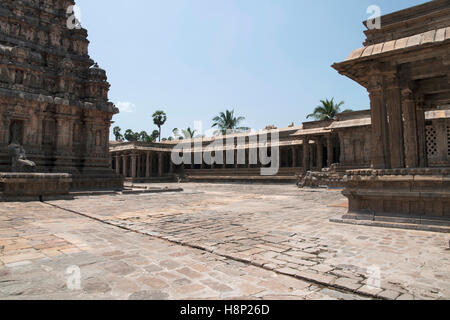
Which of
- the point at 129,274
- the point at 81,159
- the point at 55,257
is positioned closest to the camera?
the point at 129,274

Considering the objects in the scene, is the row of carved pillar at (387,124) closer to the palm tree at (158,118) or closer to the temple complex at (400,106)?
the temple complex at (400,106)

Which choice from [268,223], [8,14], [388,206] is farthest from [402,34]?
[8,14]

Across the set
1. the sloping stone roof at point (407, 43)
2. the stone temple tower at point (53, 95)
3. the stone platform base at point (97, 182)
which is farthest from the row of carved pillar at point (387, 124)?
the stone temple tower at point (53, 95)

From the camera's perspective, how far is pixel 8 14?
18.3 m

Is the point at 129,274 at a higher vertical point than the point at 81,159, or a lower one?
lower

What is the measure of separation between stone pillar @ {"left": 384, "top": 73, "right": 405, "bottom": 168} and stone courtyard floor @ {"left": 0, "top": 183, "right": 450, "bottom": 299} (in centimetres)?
222

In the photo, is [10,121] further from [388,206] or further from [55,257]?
[388,206]

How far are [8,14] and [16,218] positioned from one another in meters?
17.8

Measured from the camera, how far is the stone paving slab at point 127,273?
2.88 meters

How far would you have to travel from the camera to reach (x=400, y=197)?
21.5 feet

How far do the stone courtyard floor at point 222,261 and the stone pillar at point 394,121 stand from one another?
2.22 m

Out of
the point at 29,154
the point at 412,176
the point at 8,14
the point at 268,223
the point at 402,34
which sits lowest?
the point at 268,223

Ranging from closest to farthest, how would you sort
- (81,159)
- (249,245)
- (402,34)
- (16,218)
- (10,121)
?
(249,245) < (16,218) < (402,34) < (10,121) < (81,159)

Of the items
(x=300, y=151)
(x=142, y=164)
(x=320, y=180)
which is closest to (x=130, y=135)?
(x=142, y=164)
